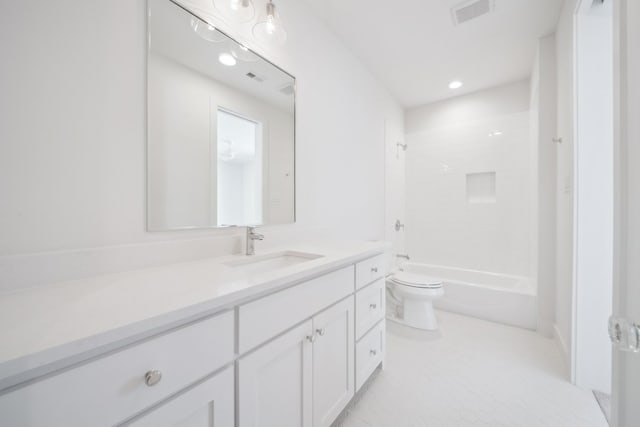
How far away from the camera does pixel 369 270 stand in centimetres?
139

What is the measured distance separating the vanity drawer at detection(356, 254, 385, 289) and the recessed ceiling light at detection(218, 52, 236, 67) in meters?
1.23

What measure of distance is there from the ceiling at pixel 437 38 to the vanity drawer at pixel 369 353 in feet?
7.12

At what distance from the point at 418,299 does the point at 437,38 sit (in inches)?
88.0

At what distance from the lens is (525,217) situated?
269 cm

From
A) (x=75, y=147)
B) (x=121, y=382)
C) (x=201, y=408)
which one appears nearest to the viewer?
(x=121, y=382)

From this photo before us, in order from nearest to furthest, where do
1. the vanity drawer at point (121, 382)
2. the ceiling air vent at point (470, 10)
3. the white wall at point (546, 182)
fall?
the vanity drawer at point (121, 382) → the ceiling air vent at point (470, 10) → the white wall at point (546, 182)

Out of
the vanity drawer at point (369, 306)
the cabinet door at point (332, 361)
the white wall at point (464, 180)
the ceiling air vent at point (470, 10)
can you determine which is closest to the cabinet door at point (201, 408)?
the cabinet door at point (332, 361)

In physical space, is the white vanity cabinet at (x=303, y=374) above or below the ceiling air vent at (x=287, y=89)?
below

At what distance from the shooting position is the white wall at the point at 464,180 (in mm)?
2717

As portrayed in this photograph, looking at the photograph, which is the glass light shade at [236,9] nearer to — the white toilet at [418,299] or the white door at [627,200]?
the white door at [627,200]

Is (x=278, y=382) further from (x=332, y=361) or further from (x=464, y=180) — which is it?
(x=464, y=180)

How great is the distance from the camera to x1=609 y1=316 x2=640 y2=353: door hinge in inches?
18.7

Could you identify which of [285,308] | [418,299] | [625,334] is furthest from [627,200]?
[418,299]

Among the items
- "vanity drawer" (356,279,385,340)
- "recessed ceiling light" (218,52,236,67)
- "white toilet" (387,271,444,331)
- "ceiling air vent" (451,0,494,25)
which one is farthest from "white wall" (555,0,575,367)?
"recessed ceiling light" (218,52,236,67)
